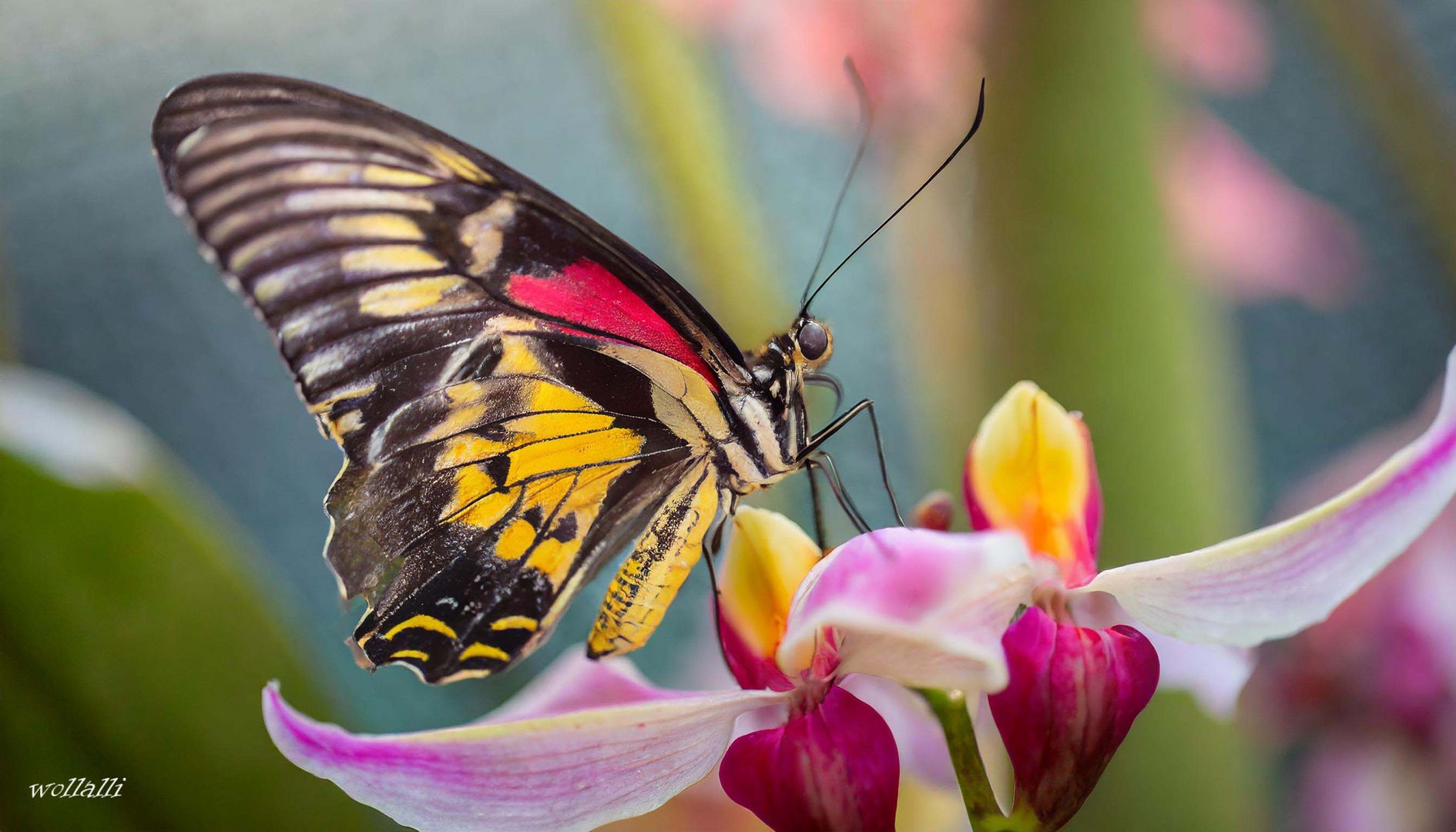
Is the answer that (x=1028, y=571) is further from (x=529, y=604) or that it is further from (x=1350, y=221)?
(x=1350, y=221)

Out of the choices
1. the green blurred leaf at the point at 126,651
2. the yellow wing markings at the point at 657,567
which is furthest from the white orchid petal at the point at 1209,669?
the green blurred leaf at the point at 126,651

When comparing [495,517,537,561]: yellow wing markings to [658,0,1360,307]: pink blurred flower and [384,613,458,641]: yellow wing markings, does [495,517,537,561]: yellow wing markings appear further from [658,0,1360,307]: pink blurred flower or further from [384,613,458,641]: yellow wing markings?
[658,0,1360,307]: pink blurred flower

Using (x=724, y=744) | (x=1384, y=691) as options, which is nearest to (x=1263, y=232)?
(x=1384, y=691)

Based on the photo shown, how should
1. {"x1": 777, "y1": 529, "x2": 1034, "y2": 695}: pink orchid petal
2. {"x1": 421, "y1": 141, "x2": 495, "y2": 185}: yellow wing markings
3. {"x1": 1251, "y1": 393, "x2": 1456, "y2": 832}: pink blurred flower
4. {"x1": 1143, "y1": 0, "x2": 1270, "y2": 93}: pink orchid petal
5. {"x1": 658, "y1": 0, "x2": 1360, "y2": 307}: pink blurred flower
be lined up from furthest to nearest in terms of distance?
{"x1": 1143, "y1": 0, "x2": 1270, "y2": 93}: pink orchid petal, {"x1": 658, "y1": 0, "x2": 1360, "y2": 307}: pink blurred flower, {"x1": 1251, "y1": 393, "x2": 1456, "y2": 832}: pink blurred flower, {"x1": 421, "y1": 141, "x2": 495, "y2": 185}: yellow wing markings, {"x1": 777, "y1": 529, "x2": 1034, "y2": 695}: pink orchid petal

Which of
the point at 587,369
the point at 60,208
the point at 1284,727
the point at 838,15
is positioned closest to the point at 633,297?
the point at 587,369

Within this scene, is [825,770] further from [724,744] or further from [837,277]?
Result: [837,277]

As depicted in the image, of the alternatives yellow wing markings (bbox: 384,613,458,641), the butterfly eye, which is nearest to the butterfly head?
the butterfly eye

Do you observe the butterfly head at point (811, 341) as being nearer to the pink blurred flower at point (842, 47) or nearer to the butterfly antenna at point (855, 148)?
the butterfly antenna at point (855, 148)
